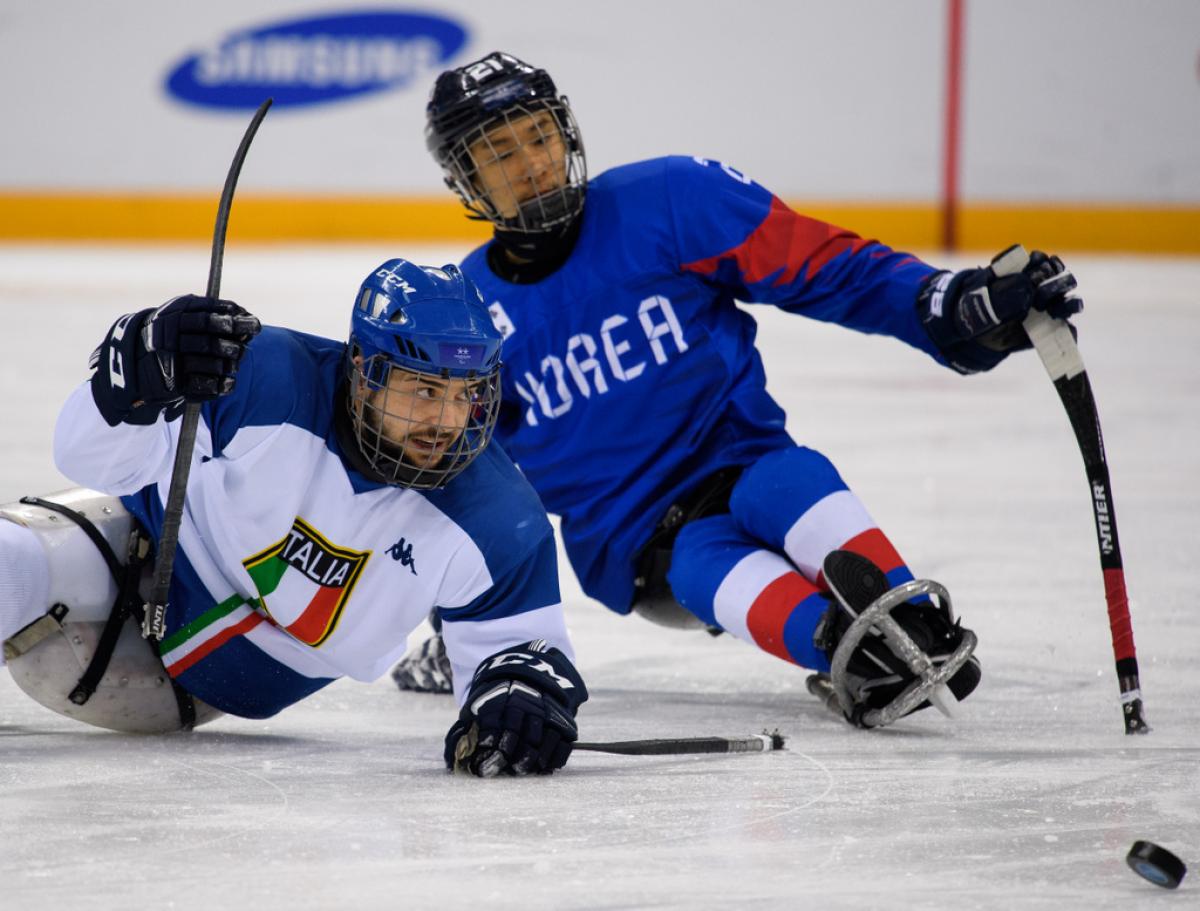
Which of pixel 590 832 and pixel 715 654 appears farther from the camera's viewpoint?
pixel 715 654

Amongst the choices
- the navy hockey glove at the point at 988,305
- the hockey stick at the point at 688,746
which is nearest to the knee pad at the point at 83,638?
the hockey stick at the point at 688,746

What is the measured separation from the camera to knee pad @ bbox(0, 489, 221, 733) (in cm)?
229

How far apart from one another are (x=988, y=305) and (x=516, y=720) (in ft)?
3.17

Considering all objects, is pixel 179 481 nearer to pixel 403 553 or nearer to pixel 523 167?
pixel 403 553

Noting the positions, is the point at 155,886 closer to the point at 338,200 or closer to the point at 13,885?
the point at 13,885

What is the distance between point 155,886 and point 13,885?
13cm

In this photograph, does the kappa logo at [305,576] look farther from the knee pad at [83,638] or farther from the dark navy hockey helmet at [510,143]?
the dark navy hockey helmet at [510,143]

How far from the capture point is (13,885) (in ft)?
5.65

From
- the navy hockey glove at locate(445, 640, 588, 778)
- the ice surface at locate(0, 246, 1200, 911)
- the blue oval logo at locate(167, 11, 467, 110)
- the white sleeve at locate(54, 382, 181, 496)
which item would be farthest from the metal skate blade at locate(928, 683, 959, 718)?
the blue oval logo at locate(167, 11, 467, 110)

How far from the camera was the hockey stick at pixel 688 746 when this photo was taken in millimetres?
2334

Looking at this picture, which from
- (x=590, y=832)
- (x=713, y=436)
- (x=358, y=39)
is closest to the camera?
(x=590, y=832)

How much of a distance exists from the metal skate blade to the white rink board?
798cm

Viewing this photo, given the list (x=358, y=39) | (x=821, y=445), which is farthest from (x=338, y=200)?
(x=821, y=445)

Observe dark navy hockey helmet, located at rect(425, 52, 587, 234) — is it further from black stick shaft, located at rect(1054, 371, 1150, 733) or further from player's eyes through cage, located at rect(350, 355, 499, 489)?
black stick shaft, located at rect(1054, 371, 1150, 733)
